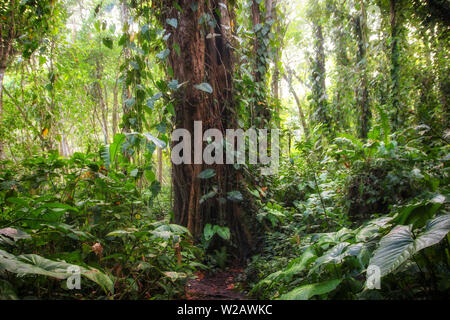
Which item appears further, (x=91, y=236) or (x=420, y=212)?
(x=91, y=236)

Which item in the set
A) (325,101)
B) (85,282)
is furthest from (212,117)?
(325,101)

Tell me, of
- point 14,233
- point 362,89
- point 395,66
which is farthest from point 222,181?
point 362,89

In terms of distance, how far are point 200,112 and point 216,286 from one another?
1.56 meters

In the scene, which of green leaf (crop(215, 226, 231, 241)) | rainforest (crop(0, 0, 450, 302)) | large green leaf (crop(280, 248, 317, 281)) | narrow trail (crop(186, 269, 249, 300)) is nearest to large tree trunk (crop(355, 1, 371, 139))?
rainforest (crop(0, 0, 450, 302))

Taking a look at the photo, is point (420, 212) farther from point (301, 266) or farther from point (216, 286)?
point (216, 286)

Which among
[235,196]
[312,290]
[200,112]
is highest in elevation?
[200,112]

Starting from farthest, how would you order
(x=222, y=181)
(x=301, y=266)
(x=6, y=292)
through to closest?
(x=222, y=181), (x=301, y=266), (x=6, y=292)

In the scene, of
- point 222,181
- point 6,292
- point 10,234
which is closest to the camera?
point 6,292

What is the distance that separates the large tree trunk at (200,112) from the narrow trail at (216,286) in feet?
1.06

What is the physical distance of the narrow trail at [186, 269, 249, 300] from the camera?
73.9 inches

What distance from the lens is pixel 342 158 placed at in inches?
113

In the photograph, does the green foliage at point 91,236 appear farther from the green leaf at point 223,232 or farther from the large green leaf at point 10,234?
the green leaf at point 223,232

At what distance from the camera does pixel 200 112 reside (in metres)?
2.61
